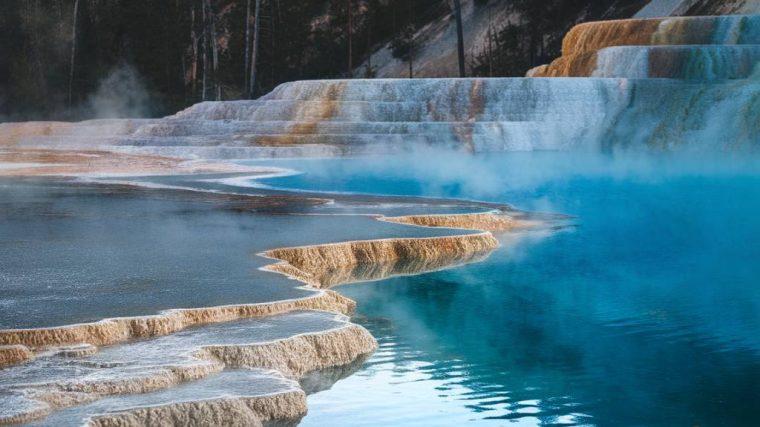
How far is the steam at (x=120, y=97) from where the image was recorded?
51250mm

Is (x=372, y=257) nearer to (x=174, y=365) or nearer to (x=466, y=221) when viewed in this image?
(x=466, y=221)

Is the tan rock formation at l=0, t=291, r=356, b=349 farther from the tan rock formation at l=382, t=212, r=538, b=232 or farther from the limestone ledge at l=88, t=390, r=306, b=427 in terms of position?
the tan rock formation at l=382, t=212, r=538, b=232

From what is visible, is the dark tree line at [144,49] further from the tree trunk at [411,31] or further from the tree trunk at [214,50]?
the tree trunk at [411,31]

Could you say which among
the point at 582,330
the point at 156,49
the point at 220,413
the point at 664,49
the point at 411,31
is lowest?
the point at 582,330

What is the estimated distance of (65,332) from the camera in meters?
7.08

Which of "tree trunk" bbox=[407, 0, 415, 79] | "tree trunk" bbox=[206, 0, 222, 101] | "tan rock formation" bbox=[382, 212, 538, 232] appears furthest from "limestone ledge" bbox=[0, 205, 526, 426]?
"tree trunk" bbox=[407, 0, 415, 79]

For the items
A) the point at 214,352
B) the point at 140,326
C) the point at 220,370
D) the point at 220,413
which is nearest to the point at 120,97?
the point at 140,326

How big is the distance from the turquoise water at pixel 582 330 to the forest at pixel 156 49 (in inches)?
1377

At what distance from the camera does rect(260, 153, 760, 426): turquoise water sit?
270 inches

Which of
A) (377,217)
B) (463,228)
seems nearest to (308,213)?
(377,217)

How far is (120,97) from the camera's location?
52750 mm

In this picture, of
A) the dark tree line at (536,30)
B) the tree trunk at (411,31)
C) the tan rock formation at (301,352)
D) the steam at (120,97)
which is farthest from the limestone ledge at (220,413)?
the tree trunk at (411,31)

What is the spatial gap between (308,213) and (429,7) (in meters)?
48.8

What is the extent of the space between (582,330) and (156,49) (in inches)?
1796
